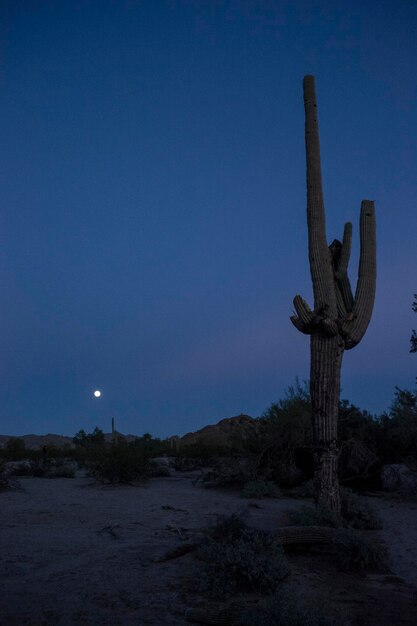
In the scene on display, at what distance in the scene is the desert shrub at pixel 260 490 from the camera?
35.6ft

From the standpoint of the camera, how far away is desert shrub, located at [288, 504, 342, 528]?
640cm

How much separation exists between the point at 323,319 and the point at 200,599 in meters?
4.58

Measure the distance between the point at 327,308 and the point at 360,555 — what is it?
3.79 metres

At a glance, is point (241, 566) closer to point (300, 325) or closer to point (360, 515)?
point (360, 515)

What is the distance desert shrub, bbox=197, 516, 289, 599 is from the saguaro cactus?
2.47m

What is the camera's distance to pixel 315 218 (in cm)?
838

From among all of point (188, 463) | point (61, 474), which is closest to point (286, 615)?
point (61, 474)

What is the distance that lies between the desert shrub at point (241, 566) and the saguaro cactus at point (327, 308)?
8.10 feet

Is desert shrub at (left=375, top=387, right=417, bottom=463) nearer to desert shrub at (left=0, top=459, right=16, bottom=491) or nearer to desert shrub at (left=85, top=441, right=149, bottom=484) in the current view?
desert shrub at (left=85, top=441, right=149, bottom=484)

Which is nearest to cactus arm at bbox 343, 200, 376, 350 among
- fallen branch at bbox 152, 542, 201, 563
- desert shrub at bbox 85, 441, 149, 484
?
fallen branch at bbox 152, 542, 201, 563

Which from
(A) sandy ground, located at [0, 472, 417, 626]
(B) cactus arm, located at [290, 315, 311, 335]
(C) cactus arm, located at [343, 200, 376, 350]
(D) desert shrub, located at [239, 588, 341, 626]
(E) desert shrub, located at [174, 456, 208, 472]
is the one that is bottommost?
(E) desert shrub, located at [174, 456, 208, 472]

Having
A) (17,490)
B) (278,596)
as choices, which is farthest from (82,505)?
(278,596)

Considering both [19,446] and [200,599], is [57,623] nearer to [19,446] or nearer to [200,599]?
[200,599]

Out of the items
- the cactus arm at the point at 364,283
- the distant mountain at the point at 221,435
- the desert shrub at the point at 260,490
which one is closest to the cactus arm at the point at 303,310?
the cactus arm at the point at 364,283
